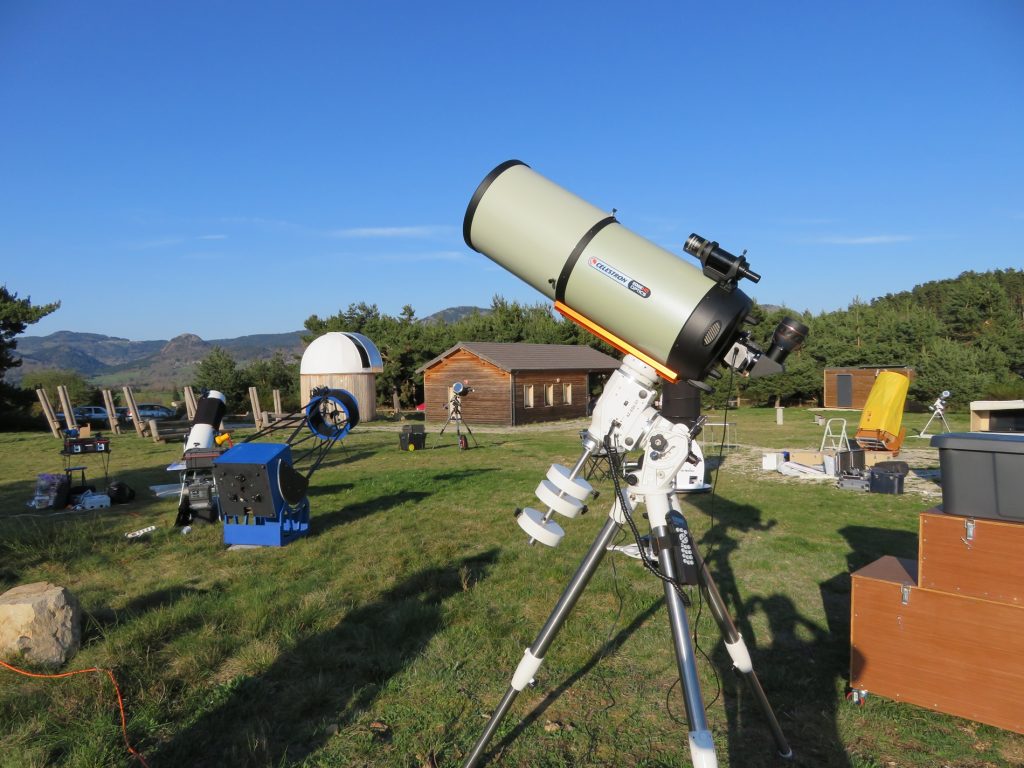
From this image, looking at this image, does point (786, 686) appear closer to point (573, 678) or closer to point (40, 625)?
point (573, 678)

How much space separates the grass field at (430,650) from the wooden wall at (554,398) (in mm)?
18060

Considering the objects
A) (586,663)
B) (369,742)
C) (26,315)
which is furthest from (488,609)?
(26,315)

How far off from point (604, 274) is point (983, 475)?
8.36ft

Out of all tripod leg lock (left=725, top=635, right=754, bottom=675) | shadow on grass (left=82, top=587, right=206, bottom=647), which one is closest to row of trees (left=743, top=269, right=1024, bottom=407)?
shadow on grass (left=82, top=587, right=206, bottom=647)

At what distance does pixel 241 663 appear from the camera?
4.50 metres

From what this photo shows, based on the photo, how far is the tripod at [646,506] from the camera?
9.04ft

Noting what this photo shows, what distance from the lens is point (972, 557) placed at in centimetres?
360

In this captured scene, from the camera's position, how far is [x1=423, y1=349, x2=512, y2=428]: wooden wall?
1062 inches

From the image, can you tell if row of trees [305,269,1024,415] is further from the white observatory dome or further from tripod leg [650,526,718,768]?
tripod leg [650,526,718,768]

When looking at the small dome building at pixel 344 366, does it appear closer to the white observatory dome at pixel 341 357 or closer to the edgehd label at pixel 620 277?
the white observatory dome at pixel 341 357

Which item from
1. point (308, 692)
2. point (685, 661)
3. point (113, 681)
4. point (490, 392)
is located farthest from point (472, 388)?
point (685, 661)

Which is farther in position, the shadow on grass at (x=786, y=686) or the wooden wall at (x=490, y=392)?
the wooden wall at (x=490, y=392)

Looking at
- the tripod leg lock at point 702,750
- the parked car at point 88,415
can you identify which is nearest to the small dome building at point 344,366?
the parked car at point 88,415

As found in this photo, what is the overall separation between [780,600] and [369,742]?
13.1ft
